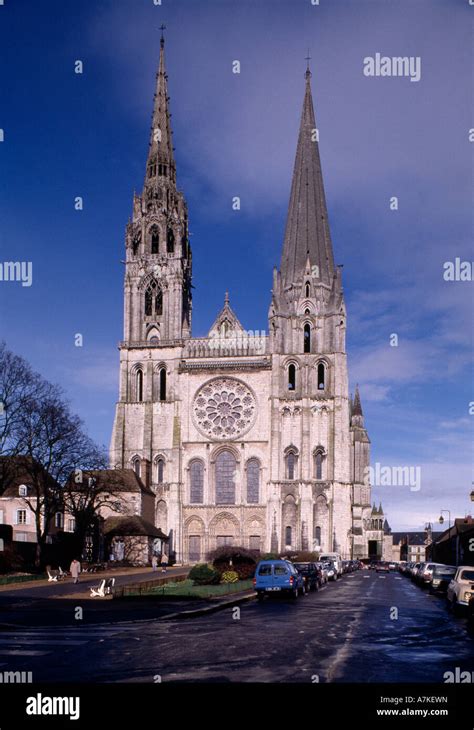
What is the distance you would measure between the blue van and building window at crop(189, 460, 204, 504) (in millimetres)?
50549

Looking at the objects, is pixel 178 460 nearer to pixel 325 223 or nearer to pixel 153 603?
pixel 325 223

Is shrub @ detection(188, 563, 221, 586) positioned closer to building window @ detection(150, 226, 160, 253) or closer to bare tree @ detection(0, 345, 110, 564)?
bare tree @ detection(0, 345, 110, 564)

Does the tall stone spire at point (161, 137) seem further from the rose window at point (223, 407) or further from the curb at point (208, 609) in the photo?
the curb at point (208, 609)

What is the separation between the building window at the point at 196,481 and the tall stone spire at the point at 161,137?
106ft

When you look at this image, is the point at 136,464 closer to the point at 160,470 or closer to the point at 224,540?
the point at 160,470

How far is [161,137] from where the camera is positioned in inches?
3669

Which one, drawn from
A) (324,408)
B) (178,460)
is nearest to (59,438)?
(178,460)

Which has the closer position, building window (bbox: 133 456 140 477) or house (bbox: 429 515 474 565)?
house (bbox: 429 515 474 565)

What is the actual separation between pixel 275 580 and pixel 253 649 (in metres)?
16.3

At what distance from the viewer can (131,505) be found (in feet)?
244

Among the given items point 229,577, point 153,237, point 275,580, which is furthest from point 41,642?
point 153,237

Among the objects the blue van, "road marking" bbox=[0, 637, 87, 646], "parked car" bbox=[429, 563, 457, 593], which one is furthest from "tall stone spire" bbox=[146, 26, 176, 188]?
"road marking" bbox=[0, 637, 87, 646]

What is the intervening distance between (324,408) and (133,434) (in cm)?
1882

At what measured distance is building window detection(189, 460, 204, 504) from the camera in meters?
81.9
